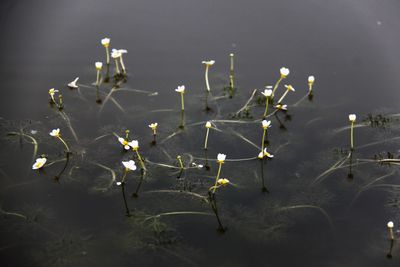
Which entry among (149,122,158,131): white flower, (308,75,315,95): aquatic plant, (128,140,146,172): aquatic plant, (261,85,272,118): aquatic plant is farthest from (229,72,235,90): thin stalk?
(128,140,146,172): aquatic plant

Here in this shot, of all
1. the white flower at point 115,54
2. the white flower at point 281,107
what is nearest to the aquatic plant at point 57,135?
the white flower at point 115,54

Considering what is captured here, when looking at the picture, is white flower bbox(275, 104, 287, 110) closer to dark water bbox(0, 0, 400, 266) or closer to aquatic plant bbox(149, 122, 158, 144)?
dark water bbox(0, 0, 400, 266)

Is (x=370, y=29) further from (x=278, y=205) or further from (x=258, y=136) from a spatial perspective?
(x=278, y=205)

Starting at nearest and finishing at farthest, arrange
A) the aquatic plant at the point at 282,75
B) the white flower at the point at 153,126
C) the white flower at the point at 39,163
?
1. the white flower at the point at 39,163
2. the white flower at the point at 153,126
3. the aquatic plant at the point at 282,75

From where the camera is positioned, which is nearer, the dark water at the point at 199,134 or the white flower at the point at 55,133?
the dark water at the point at 199,134

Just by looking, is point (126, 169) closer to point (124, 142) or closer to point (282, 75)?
point (124, 142)

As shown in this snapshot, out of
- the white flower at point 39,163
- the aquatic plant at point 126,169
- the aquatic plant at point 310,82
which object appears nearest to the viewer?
the aquatic plant at point 126,169

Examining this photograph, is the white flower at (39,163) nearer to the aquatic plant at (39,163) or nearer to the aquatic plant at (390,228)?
the aquatic plant at (39,163)

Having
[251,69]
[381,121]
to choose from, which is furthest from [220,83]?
[381,121]

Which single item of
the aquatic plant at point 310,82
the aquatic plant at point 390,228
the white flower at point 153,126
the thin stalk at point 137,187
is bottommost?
the aquatic plant at point 390,228
